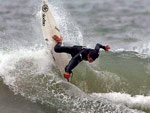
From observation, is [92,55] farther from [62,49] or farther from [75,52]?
[62,49]

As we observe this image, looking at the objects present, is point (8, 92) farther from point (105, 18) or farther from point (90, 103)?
point (105, 18)

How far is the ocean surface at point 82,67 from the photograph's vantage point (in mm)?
9766

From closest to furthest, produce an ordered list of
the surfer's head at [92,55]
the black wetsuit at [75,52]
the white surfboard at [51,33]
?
the surfer's head at [92,55] < the black wetsuit at [75,52] < the white surfboard at [51,33]

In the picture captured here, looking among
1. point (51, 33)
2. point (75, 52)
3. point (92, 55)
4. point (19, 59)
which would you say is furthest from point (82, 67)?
point (92, 55)

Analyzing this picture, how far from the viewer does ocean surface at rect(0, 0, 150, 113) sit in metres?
9.77

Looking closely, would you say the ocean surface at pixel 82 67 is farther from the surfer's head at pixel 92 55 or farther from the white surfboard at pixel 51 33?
the surfer's head at pixel 92 55

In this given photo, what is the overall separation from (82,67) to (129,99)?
8.12ft

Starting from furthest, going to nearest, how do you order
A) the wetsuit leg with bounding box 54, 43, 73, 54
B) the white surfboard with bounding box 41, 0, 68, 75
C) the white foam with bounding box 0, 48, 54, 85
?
the white surfboard with bounding box 41, 0, 68, 75, the white foam with bounding box 0, 48, 54, 85, the wetsuit leg with bounding box 54, 43, 73, 54

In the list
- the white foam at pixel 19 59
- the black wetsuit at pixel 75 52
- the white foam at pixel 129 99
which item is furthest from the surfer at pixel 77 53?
the white foam at pixel 129 99

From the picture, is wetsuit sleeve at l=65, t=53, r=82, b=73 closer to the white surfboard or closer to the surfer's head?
the surfer's head

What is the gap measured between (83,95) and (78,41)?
415 centimetres

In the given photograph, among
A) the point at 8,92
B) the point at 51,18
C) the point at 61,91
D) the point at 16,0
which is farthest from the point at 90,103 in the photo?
the point at 16,0

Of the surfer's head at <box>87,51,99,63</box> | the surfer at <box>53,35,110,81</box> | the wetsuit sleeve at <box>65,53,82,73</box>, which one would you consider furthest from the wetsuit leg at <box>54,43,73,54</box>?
the surfer's head at <box>87,51,99,63</box>

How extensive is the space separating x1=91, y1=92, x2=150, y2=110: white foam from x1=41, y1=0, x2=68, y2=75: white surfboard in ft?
5.34
